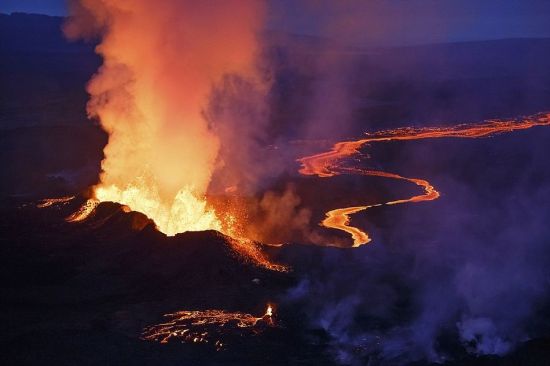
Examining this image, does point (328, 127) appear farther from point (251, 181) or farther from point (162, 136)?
point (162, 136)

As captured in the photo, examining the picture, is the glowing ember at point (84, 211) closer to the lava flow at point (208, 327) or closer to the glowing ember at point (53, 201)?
the glowing ember at point (53, 201)

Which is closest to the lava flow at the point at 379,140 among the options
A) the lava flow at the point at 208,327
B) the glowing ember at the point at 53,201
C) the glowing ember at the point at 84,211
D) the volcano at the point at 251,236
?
the volcano at the point at 251,236

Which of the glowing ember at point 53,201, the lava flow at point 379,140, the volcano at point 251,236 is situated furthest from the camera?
the glowing ember at point 53,201

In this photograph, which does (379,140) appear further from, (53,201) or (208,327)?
(208,327)

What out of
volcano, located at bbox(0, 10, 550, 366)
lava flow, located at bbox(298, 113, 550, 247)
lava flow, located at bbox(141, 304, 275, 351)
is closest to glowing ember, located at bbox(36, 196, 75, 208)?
volcano, located at bbox(0, 10, 550, 366)

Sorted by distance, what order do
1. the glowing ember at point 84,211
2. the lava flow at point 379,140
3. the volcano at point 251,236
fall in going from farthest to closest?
1. the lava flow at point 379,140
2. the glowing ember at point 84,211
3. the volcano at point 251,236

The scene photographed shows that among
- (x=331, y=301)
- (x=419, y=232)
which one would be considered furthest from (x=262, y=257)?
(x=419, y=232)

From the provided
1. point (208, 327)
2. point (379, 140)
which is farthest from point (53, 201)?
point (379, 140)
